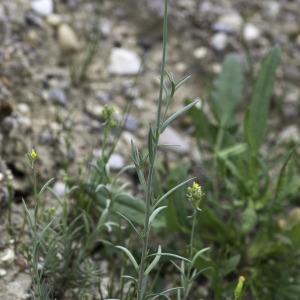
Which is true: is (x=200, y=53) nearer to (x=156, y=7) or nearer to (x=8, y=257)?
(x=156, y=7)

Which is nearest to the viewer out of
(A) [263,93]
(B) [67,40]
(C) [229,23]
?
(A) [263,93]

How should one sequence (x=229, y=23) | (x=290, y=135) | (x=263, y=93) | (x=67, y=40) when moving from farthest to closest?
(x=229, y=23) → (x=67, y=40) → (x=290, y=135) → (x=263, y=93)

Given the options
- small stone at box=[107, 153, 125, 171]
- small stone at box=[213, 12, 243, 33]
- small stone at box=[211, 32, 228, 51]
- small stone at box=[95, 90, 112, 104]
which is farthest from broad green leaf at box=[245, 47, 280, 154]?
small stone at box=[213, 12, 243, 33]

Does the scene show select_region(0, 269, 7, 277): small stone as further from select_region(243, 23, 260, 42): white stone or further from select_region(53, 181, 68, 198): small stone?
select_region(243, 23, 260, 42): white stone

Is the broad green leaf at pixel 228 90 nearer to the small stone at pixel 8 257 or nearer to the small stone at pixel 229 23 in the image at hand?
the small stone at pixel 229 23

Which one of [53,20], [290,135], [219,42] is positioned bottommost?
[290,135]

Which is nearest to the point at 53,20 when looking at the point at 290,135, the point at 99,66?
the point at 99,66

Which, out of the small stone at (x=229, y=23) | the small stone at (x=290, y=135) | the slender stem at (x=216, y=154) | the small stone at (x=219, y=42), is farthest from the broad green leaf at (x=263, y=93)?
the small stone at (x=229, y=23)

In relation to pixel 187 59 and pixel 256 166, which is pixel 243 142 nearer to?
pixel 256 166
